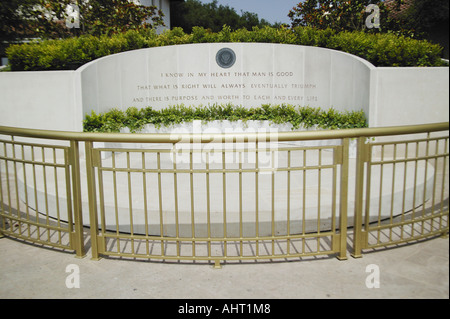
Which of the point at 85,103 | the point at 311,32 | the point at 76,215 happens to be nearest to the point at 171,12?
the point at 311,32

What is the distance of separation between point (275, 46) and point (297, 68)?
0.72m

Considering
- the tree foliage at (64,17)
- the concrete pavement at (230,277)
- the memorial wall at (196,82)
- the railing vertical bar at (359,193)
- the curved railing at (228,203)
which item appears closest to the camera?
the concrete pavement at (230,277)

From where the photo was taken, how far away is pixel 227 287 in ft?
10.5

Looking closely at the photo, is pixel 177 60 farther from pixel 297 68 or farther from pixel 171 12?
pixel 171 12

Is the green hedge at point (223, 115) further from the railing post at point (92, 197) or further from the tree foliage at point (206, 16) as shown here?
the tree foliage at point (206, 16)

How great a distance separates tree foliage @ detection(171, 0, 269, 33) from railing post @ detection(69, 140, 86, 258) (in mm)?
24018

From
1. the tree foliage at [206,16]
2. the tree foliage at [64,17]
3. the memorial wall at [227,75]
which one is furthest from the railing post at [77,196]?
the tree foliage at [206,16]

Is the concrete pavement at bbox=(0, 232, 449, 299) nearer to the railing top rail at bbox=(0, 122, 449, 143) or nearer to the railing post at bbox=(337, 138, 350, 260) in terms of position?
the railing post at bbox=(337, 138, 350, 260)

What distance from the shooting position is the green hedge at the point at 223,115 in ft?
26.7

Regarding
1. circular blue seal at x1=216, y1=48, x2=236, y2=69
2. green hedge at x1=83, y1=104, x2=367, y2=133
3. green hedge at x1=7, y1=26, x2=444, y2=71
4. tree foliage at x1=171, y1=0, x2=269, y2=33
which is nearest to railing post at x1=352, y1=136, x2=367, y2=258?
green hedge at x1=83, y1=104, x2=367, y2=133

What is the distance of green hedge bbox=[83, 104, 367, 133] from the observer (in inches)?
320

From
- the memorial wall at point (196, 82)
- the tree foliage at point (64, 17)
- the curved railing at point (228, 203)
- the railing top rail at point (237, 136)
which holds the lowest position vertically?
the curved railing at point (228, 203)

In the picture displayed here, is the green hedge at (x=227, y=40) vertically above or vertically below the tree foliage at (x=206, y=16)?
below
